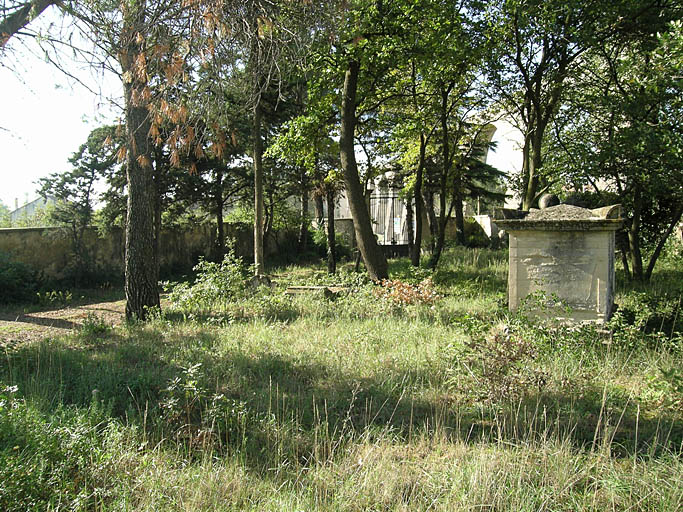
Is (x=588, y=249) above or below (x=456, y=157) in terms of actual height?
below

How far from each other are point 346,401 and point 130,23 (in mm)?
4381

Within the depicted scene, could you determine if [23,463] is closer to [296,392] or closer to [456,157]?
[296,392]

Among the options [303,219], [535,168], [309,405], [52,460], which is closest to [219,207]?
[303,219]

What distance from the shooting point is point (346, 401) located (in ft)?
13.6

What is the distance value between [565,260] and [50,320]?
954 centimetres

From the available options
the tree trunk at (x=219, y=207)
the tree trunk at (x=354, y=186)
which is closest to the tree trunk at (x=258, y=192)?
the tree trunk at (x=354, y=186)

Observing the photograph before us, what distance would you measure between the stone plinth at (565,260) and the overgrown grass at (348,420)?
1.25ft

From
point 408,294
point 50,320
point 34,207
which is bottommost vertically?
point 50,320

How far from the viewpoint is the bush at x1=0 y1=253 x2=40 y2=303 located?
11.5 m

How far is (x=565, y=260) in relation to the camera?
6152 millimetres

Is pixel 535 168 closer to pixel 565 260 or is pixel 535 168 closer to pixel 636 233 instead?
pixel 636 233

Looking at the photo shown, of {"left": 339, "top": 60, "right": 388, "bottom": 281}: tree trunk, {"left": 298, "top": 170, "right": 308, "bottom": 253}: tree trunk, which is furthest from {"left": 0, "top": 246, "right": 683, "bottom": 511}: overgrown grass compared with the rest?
{"left": 298, "top": 170, "right": 308, "bottom": 253}: tree trunk

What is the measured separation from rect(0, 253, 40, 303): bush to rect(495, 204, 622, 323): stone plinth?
11.6 meters

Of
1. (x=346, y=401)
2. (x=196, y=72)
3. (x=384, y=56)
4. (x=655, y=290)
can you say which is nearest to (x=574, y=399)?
(x=346, y=401)
